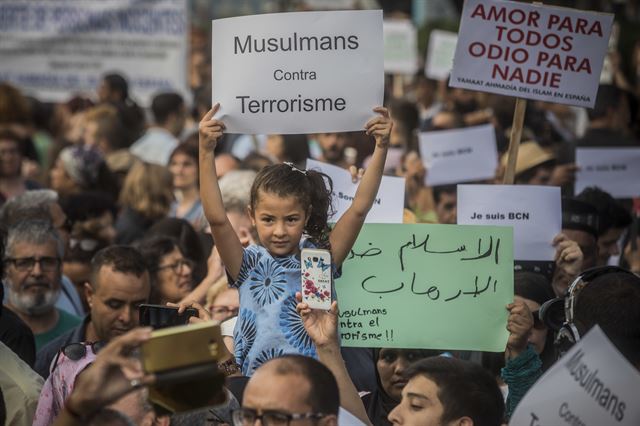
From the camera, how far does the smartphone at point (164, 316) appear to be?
17.0 feet

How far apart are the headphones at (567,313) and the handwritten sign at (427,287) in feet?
1.20

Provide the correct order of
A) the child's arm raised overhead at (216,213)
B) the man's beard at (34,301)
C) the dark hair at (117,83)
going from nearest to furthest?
the child's arm raised overhead at (216,213) → the man's beard at (34,301) → the dark hair at (117,83)

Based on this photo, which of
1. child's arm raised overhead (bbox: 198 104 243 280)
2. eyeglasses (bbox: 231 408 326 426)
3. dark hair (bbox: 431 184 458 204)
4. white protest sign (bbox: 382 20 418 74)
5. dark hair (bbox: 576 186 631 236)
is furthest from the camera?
white protest sign (bbox: 382 20 418 74)

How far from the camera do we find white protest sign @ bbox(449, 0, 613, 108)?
272 inches

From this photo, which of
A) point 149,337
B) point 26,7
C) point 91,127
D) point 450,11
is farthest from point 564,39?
point 450,11

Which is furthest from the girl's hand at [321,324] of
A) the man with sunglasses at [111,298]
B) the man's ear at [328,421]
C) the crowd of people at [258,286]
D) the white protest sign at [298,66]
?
the man with sunglasses at [111,298]

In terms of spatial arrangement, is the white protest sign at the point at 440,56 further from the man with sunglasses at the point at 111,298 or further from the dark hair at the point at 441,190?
the man with sunglasses at the point at 111,298

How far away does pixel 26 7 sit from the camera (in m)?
13.1

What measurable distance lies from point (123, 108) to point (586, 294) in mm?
9439

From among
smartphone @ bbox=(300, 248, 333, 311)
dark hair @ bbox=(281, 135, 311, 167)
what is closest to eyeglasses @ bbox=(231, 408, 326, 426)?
smartphone @ bbox=(300, 248, 333, 311)

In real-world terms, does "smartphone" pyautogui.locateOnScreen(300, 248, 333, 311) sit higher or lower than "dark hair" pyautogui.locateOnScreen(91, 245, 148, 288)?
higher

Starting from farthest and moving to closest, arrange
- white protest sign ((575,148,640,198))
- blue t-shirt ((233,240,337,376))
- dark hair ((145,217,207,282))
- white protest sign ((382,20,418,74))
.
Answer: white protest sign ((382,20,418,74))
white protest sign ((575,148,640,198))
dark hair ((145,217,207,282))
blue t-shirt ((233,240,337,376))

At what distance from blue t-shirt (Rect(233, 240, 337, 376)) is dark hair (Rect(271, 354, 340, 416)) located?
0.90 meters

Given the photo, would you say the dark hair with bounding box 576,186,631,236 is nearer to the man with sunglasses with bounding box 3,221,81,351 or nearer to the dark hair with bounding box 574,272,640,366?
the dark hair with bounding box 574,272,640,366
